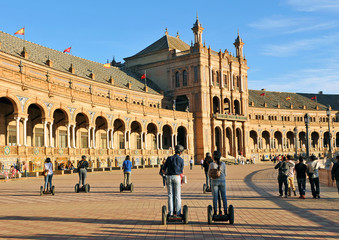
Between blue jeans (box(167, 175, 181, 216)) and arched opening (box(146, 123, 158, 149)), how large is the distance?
48.5 meters

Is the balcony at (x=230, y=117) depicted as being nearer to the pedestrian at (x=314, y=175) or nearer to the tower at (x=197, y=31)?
the tower at (x=197, y=31)

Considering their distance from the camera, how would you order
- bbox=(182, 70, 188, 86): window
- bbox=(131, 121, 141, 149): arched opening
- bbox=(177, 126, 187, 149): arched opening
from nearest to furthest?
1. bbox=(131, 121, 141, 149): arched opening
2. bbox=(177, 126, 187, 149): arched opening
3. bbox=(182, 70, 188, 86): window

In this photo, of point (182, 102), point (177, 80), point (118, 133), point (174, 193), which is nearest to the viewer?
point (174, 193)

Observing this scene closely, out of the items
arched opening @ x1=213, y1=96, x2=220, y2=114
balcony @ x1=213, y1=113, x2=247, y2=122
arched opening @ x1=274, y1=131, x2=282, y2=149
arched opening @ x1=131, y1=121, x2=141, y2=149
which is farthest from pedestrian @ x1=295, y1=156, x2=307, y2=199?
arched opening @ x1=274, y1=131, x2=282, y2=149

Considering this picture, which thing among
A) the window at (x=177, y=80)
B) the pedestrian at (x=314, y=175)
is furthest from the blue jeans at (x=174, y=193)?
the window at (x=177, y=80)

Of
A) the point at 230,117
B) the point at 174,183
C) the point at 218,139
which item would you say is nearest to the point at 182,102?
the point at 230,117

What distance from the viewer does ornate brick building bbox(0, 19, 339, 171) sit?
117 feet

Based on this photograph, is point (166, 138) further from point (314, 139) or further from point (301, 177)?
point (314, 139)

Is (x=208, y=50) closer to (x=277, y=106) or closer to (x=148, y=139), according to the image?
(x=148, y=139)

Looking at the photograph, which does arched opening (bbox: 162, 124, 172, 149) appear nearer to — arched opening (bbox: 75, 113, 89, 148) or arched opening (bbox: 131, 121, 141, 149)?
arched opening (bbox: 131, 121, 141, 149)

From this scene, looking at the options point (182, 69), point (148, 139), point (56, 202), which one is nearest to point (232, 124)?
point (182, 69)

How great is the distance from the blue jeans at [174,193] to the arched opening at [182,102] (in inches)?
2322

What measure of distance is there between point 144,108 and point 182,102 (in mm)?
16279

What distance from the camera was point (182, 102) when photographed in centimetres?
6931
